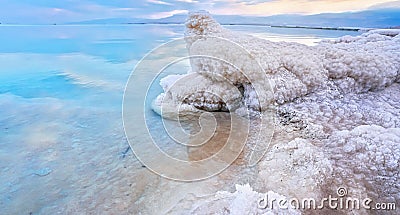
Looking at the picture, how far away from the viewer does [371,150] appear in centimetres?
174

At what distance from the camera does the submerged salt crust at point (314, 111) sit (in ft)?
5.06

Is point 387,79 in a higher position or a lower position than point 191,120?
higher

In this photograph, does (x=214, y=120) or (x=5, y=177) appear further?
(x=214, y=120)

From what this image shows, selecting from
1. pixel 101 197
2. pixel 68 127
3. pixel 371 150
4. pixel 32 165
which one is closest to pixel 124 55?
pixel 68 127

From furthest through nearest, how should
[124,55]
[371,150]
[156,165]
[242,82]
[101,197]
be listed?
[124,55]
[242,82]
[156,165]
[371,150]
[101,197]

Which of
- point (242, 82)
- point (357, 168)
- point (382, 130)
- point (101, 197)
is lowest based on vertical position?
point (101, 197)

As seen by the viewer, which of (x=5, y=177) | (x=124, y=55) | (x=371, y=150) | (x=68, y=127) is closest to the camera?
(x=371, y=150)

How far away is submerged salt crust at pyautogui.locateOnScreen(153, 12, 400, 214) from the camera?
154 centimetres

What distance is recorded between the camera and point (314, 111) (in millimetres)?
2529

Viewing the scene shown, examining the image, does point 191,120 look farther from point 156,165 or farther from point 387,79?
point 387,79

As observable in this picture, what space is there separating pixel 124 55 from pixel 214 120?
18.8 ft

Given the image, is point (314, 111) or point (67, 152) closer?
point (67, 152)

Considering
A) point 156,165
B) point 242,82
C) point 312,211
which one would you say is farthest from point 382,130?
point 156,165

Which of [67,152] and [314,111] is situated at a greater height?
[314,111]
